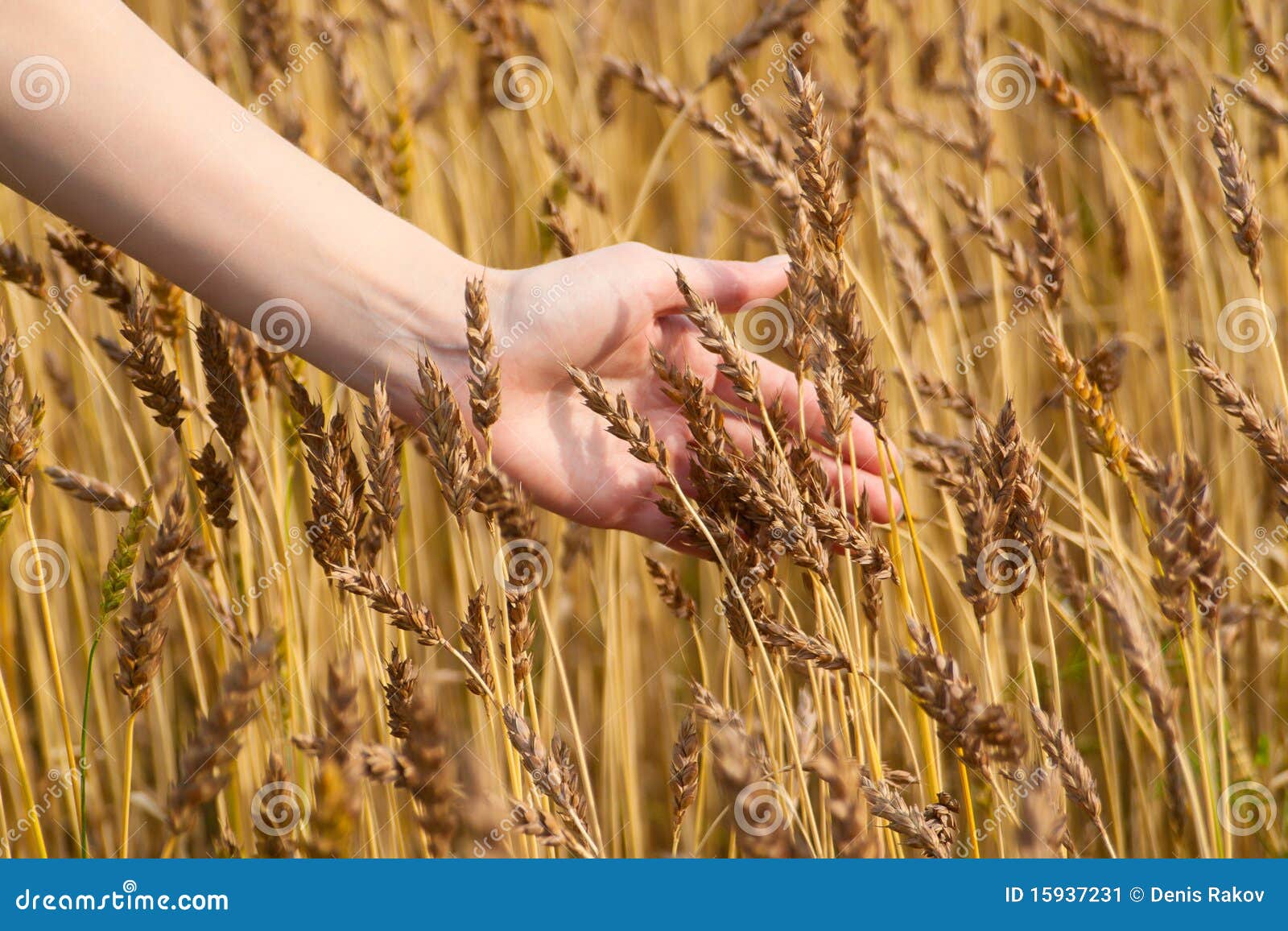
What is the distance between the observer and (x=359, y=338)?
864mm

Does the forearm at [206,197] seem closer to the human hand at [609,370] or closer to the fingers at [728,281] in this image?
the human hand at [609,370]

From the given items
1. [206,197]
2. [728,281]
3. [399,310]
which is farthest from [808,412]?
[206,197]

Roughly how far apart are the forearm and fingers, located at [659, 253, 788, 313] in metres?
0.19

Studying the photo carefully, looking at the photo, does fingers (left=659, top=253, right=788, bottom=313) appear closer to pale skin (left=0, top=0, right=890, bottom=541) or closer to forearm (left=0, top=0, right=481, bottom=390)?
pale skin (left=0, top=0, right=890, bottom=541)

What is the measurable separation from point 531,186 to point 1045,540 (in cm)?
120

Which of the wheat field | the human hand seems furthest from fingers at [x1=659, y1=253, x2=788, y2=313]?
the wheat field

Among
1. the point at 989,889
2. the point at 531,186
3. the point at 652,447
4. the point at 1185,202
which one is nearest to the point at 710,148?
the point at 531,186

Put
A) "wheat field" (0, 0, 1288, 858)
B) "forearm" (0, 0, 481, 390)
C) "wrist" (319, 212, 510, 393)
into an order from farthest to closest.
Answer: "wrist" (319, 212, 510, 393) < "forearm" (0, 0, 481, 390) < "wheat field" (0, 0, 1288, 858)

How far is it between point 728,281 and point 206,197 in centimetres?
45

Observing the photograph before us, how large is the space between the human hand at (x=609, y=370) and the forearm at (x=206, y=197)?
72mm

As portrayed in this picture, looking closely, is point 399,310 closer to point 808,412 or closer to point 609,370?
point 609,370

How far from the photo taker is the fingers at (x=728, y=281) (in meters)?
0.88

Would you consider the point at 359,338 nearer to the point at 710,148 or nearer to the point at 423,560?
the point at 423,560

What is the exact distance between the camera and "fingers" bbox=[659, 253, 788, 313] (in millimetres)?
875
